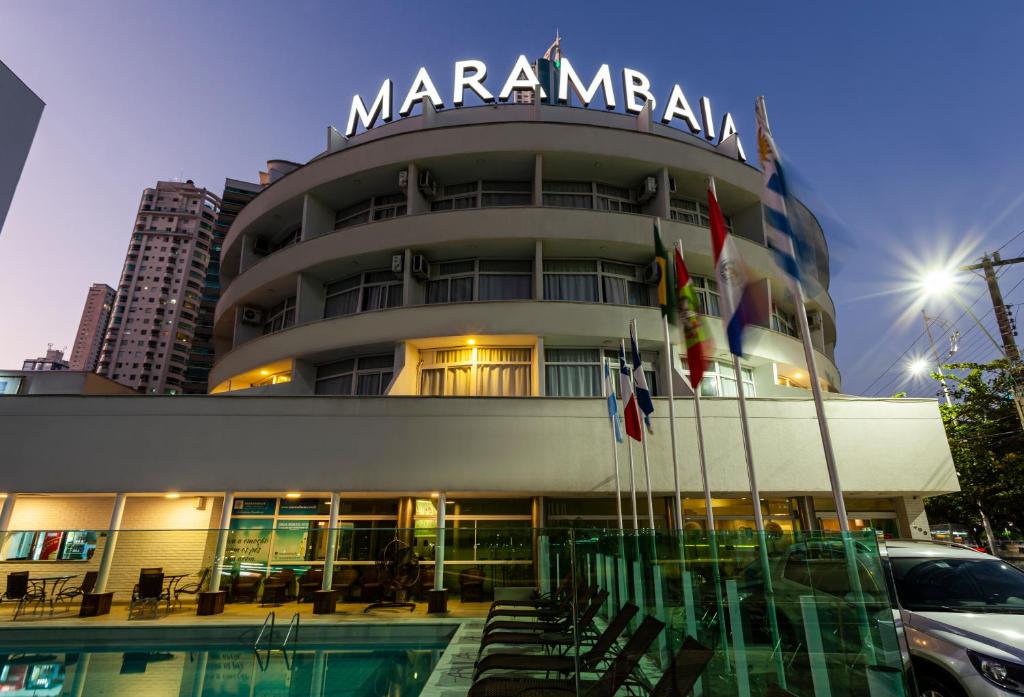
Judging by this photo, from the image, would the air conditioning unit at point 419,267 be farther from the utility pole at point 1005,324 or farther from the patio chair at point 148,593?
the utility pole at point 1005,324

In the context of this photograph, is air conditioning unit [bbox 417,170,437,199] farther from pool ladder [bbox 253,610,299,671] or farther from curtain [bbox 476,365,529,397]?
pool ladder [bbox 253,610,299,671]

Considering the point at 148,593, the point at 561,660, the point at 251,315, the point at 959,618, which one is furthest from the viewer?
the point at 251,315

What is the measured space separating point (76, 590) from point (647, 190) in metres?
20.7

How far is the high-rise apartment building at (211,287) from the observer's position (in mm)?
46625

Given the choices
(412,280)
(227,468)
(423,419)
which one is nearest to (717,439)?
(423,419)

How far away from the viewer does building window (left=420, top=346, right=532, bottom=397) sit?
17938 mm

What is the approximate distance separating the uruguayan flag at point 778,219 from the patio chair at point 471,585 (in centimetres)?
1055

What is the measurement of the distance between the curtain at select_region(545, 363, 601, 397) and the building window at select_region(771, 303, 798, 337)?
9194mm

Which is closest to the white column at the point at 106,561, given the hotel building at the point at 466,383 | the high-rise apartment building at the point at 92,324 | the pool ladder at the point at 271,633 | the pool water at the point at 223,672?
the hotel building at the point at 466,383

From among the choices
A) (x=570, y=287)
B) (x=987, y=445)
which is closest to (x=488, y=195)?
(x=570, y=287)

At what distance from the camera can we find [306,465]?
1526cm

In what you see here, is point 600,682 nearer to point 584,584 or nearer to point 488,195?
point 584,584

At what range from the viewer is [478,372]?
1814 cm

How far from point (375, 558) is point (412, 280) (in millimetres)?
9345
